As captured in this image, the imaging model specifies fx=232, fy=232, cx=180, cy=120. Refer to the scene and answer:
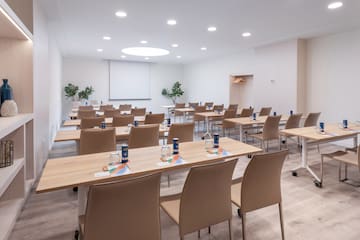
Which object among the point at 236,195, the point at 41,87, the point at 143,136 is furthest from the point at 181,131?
the point at 41,87

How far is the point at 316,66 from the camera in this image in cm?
639

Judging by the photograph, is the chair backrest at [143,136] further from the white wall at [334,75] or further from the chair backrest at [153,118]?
the white wall at [334,75]

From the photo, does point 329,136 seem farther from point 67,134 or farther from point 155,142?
point 67,134

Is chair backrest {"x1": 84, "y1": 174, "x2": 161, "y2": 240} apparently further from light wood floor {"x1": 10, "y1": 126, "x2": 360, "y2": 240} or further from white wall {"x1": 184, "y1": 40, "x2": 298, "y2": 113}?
white wall {"x1": 184, "y1": 40, "x2": 298, "y2": 113}

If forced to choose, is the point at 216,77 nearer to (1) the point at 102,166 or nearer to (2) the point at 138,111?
(2) the point at 138,111

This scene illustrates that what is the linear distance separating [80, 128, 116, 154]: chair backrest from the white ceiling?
2.36m

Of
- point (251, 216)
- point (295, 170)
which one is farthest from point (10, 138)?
point (295, 170)

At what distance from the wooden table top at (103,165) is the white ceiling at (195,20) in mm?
2736

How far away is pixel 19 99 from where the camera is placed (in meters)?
2.95

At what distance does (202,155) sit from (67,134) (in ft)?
7.02

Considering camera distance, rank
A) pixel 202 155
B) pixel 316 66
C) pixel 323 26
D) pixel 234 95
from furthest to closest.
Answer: pixel 234 95
pixel 316 66
pixel 323 26
pixel 202 155

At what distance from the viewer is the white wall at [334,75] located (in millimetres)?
5582

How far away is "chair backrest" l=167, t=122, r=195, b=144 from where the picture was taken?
3.48m

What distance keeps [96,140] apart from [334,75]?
19.8 feet
